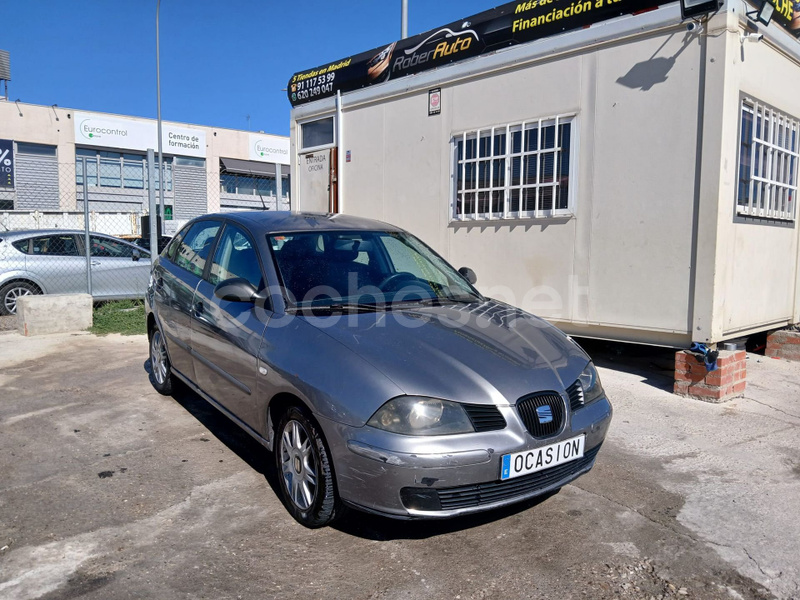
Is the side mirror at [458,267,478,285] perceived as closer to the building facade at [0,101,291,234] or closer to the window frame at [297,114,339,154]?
the window frame at [297,114,339,154]

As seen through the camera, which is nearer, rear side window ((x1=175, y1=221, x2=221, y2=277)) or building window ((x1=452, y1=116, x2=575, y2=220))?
rear side window ((x1=175, y1=221, x2=221, y2=277))

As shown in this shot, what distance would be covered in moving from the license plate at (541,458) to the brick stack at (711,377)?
2.81 metres

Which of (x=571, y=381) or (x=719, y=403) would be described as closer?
(x=571, y=381)

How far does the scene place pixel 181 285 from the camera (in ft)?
15.6

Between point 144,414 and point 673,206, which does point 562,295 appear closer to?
point 673,206

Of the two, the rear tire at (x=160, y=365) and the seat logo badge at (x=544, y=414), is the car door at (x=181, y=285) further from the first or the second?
the seat logo badge at (x=544, y=414)

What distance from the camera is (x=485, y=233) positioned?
6.93 m

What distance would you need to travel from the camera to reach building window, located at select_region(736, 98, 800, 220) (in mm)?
5637

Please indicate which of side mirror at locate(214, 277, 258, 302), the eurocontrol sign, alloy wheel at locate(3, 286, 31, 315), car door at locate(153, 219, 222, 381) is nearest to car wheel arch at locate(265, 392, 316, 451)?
side mirror at locate(214, 277, 258, 302)

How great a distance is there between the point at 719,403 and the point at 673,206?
170 cm

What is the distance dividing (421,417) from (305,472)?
0.75m

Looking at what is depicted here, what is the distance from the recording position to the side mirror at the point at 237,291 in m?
3.60

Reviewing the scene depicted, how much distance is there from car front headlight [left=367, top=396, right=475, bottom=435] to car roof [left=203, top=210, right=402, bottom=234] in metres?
1.75

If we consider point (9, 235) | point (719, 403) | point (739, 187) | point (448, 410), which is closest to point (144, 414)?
point (448, 410)
